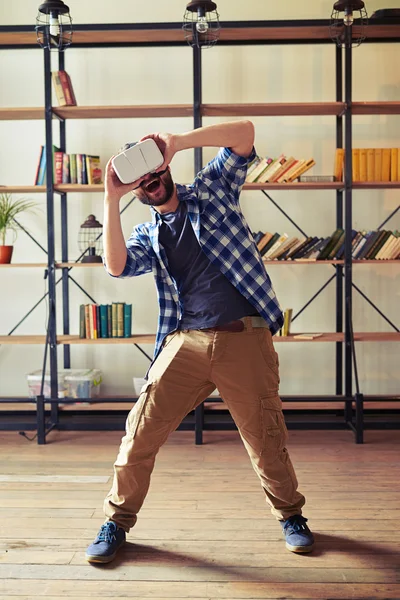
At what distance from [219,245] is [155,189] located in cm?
31

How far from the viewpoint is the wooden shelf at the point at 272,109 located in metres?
4.30

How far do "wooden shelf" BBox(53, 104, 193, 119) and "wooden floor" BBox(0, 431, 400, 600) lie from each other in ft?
6.99

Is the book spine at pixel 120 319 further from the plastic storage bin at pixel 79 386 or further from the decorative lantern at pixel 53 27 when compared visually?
the decorative lantern at pixel 53 27

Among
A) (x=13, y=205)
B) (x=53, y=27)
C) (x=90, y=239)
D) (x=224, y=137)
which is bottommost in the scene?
(x=90, y=239)

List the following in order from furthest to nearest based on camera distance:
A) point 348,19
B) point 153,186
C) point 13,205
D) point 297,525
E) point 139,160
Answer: point 13,205, point 348,19, point 297,525, point 153,186, point 139,160

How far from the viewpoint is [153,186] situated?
7.79ft

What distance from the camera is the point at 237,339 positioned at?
8.07ft

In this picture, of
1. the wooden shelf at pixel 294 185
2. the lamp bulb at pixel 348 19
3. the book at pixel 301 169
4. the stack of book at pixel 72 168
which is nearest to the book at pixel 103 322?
the stack of book at pixel 72 168

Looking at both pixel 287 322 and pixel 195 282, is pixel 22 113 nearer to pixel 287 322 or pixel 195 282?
pixel 287 322

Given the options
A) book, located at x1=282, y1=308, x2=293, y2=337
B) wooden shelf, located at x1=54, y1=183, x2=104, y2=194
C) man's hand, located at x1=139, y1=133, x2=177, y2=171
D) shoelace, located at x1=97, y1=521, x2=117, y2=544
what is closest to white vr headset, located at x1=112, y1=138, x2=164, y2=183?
man's hand, located at x1=139, y1=133, x2=177, y2=171

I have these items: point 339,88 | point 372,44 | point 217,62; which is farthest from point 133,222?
point 372,44

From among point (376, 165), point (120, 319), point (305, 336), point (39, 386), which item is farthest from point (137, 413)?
point (376, 165)

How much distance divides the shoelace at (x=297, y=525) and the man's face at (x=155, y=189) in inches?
51.4

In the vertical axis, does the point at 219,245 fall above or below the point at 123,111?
below
